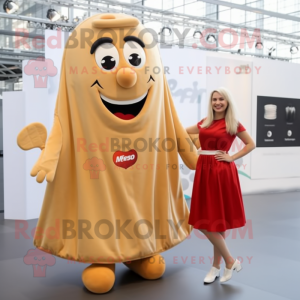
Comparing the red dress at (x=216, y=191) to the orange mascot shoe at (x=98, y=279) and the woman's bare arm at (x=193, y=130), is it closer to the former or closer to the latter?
the woman's bare arm at (x=193, y=130)

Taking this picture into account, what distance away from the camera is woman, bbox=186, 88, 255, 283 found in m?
2.90

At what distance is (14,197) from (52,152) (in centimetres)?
266

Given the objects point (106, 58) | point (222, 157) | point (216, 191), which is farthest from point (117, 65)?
point (216, 191)

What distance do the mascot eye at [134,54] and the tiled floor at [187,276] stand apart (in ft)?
4.79

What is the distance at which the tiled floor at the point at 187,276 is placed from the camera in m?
2.82

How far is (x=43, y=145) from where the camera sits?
3020 mm

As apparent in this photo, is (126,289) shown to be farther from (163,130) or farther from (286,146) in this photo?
(286,146)

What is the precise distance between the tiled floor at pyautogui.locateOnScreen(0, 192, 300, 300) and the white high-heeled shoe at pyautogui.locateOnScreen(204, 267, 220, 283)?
39 millimetres

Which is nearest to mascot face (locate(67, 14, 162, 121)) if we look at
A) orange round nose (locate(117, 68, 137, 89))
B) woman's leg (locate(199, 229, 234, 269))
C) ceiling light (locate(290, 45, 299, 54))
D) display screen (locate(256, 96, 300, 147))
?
orange round nose (locate(117, 68, 137, 89))

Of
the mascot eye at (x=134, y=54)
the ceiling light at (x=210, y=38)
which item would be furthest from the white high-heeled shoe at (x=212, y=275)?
the ceiling light at (x=210, y=38)

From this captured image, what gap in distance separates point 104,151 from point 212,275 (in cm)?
110

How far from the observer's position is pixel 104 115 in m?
2.87

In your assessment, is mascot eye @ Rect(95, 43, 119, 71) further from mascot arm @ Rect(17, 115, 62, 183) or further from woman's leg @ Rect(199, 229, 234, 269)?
woman's leg @ Rect(199, 229, 234, 269)

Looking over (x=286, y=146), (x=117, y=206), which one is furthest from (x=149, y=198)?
(x=286, y=146)
